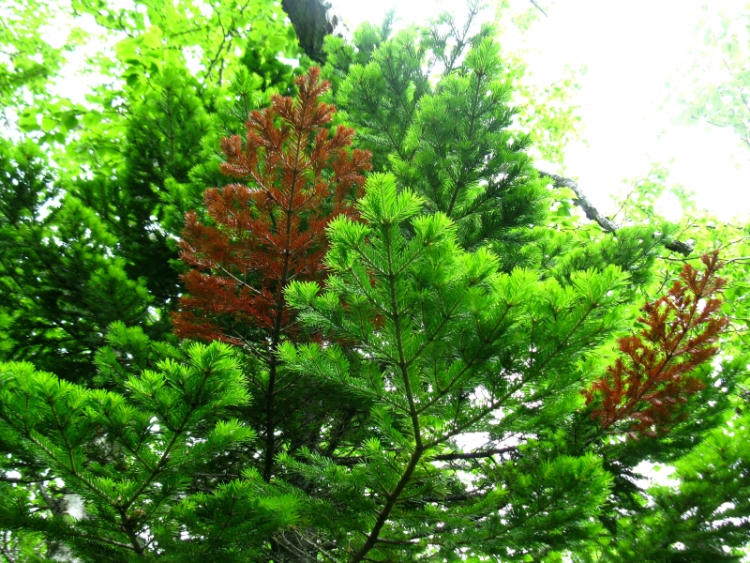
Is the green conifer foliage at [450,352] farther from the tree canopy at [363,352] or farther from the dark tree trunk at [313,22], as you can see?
the dark tree trunk at [313,22]

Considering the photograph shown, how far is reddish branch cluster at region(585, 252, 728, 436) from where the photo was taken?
6.14ft

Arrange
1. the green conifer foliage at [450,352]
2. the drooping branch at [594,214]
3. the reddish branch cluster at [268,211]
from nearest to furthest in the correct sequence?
the green conifer foliage at [450,352]
the reddish branch cluster at [268,211]
the drooping branch at [594,214]

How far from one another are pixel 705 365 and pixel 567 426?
0.76m

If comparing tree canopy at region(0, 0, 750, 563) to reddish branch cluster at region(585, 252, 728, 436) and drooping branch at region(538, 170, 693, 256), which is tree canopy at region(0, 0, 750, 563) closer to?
reddish branch cluster at region(585, 252, 728, 436)

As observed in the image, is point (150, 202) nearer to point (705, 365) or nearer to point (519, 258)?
point (519, 258)

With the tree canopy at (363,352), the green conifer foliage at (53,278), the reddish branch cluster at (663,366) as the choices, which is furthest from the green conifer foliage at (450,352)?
the green conifer foliage at (53,278)

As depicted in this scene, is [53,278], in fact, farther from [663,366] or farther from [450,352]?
[663,366]

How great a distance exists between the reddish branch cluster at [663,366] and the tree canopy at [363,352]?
0.01 metres

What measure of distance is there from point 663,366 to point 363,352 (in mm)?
1365

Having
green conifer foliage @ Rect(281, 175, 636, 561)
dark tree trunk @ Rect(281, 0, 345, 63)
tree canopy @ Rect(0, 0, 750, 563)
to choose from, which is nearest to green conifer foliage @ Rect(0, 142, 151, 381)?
tree canopy @ Rect(0, 0, 750, 563)

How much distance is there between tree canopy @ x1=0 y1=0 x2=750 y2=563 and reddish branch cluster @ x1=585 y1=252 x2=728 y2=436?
0.04 ft

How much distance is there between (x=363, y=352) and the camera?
2.37 m

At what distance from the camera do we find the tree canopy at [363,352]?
1.47 m

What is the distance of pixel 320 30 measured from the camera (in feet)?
20.1
